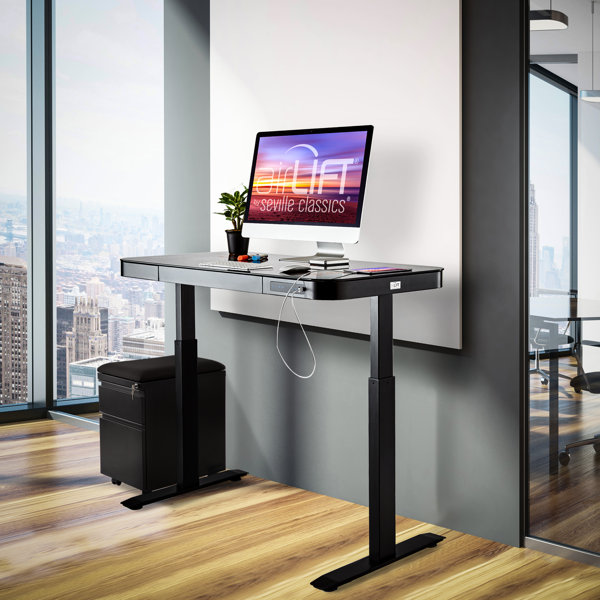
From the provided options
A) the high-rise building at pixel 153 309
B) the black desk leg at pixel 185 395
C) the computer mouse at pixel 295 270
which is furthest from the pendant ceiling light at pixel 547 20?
the high-rise building at pixel 153 309

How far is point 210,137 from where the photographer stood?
3816mm

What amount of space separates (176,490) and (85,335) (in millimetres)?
1496

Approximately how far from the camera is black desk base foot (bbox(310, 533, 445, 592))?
2.59 meters

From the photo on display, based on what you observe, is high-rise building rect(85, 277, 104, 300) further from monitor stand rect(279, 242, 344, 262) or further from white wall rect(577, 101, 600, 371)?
white wall rect(577, 101, 600, 371)

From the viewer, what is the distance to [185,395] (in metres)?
3.36

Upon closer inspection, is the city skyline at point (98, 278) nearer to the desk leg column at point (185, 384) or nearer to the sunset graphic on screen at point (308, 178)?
the desk leg column at point (185, 384)

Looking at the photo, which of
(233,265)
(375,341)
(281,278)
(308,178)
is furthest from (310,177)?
(375,341)

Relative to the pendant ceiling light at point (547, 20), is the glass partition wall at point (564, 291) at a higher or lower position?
lower

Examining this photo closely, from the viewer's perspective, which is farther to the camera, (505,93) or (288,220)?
(288,220)

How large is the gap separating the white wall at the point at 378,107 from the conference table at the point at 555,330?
0.96ft

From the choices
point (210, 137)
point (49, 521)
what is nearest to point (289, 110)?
point (210, 137)

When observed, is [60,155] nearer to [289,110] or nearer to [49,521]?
[289,110]

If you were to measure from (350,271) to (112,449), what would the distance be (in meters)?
1.49

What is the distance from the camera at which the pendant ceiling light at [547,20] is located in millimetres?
2689
